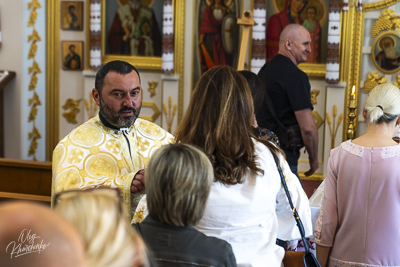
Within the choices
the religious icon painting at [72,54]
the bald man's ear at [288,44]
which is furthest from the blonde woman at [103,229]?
the religious icon painting at [72,54]

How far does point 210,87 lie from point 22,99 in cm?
719

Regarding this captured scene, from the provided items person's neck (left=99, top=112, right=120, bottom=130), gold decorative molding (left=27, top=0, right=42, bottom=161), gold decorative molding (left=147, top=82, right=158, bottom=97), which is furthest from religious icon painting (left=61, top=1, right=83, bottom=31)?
person's neck (left=99, top=112, right=120, bottom=130)

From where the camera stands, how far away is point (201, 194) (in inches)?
72.8

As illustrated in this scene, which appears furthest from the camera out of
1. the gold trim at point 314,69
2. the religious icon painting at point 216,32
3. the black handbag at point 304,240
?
the religious icon painting at point 216,32

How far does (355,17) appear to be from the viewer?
820 cm

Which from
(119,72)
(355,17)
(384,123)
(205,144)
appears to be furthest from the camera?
(355,17)

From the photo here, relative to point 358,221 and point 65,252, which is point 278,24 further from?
point 65,252

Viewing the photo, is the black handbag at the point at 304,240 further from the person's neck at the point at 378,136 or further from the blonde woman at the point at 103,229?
the blonde woman at the point at 103,229

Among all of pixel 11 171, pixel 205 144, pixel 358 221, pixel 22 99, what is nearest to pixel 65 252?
pixel 205 144

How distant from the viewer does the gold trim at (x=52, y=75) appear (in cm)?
934

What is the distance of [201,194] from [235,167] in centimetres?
59

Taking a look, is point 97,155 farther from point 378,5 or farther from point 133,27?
point 133,27

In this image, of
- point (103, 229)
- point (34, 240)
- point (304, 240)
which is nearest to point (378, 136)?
point (304, 240)

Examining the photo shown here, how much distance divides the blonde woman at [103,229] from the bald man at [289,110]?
161 inches
